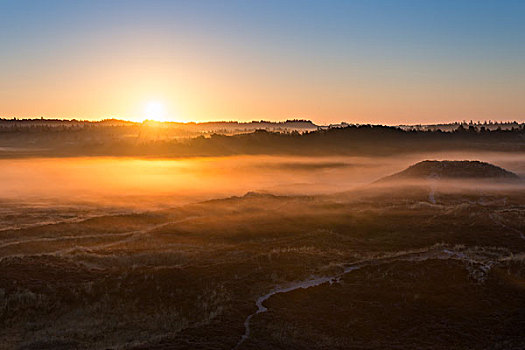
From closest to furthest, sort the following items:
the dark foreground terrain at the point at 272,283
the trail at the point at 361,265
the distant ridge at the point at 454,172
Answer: the dark foreground terrain at the point at 272,283 < the trail at the point at 361,265 < the distant ridge at the point at 454,172

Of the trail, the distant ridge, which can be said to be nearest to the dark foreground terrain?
the trail

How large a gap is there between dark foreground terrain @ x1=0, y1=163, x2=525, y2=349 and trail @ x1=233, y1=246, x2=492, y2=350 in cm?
16

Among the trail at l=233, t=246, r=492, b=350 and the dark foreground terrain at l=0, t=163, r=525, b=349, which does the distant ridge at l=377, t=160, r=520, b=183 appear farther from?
the trail at l=233, t=246, r=492, b=350

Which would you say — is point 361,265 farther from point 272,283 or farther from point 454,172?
point 454,172

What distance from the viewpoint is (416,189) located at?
282 ft

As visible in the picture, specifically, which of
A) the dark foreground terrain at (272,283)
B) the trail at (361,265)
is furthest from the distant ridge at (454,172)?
the trail at (361,265)

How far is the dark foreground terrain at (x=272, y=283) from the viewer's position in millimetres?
29766

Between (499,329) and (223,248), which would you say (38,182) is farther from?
(499,329)

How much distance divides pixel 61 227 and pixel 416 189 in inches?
2201

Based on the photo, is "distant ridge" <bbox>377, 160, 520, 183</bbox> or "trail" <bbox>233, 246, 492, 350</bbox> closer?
"trail" <bbox>233, 246, 492, 350</bbox>

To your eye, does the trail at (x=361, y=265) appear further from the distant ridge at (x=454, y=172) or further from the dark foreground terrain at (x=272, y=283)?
the distant ridge at (x=454, y=172)

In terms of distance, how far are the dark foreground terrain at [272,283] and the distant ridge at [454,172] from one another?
98.9 feet

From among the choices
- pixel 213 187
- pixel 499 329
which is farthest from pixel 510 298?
pixel 213 187

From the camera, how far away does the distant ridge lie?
96.1 metres
